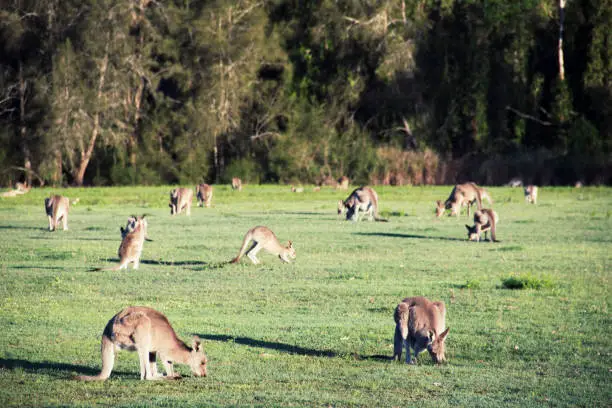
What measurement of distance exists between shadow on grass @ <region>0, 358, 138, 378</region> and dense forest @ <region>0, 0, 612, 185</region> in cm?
3986

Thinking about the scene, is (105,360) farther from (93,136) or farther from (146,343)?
(93,136)

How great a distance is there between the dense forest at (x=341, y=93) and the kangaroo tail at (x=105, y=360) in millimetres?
40990

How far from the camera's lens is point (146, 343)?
7840mm

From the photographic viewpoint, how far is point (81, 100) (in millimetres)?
46656

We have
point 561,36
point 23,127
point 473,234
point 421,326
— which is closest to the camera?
point 421,326

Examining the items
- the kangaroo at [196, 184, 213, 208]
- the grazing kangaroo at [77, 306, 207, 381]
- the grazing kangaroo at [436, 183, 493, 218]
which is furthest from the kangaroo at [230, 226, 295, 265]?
the kangaroo at [196, 184, 213, 208]

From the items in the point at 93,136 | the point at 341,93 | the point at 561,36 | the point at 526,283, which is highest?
the point at 561,36

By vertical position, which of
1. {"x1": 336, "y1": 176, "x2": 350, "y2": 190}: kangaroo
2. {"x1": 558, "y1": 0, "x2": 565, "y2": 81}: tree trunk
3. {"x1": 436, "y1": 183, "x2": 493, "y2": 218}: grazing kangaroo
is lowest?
{"x1": 436, "y1": 183, "x2": 493, "y2": 218}: grazing kangaroo

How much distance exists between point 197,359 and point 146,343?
61 centimetres

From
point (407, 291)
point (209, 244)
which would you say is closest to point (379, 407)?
point (407, 291)

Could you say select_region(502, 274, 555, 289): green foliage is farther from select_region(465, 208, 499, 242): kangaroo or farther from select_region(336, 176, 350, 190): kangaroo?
select_region(336, 176, 350, 190): kangaroo

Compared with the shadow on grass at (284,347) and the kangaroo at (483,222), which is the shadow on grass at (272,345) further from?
the kangaroo at (483,222)

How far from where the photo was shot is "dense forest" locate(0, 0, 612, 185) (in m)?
50.8

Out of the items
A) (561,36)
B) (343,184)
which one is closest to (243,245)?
(343,184)
